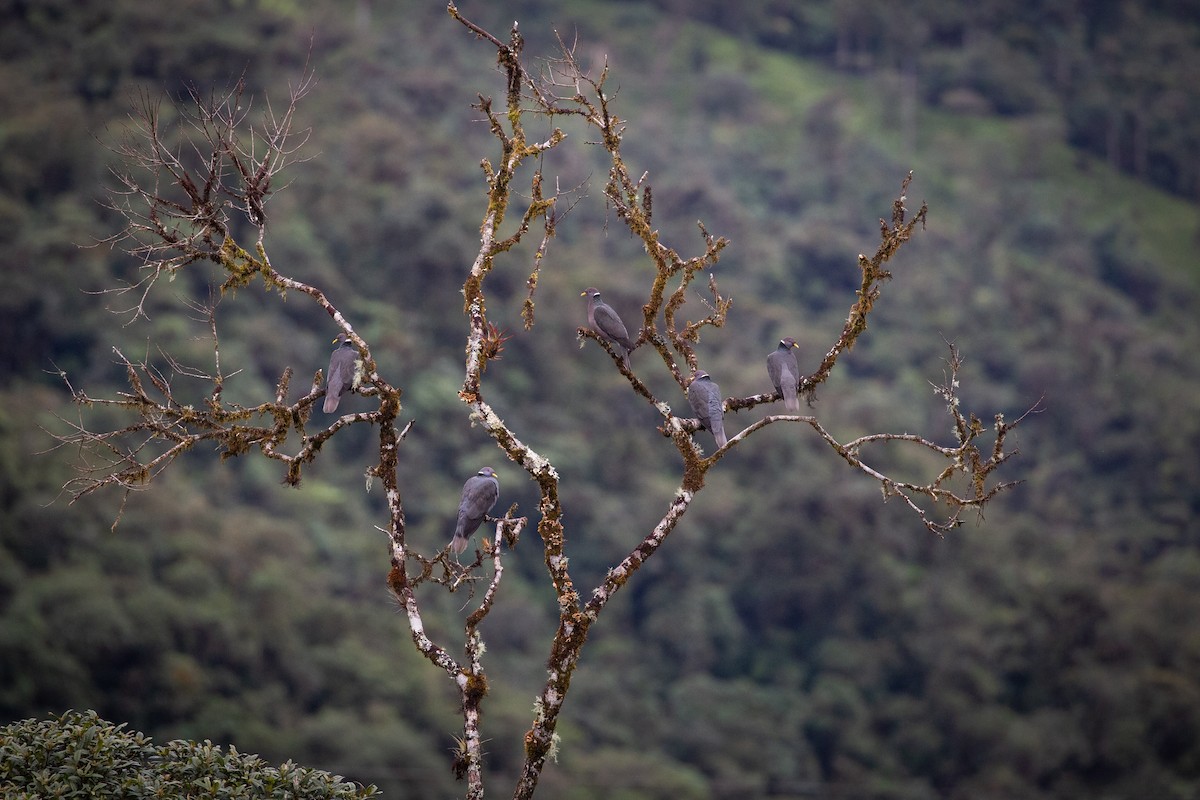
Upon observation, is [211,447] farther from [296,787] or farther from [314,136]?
[296,787]

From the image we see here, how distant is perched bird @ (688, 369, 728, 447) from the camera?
7887mm

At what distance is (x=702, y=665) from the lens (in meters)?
33.3

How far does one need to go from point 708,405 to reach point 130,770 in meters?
3.71

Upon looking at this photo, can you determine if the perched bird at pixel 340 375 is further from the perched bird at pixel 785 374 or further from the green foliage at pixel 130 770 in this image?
the perched bird at pixel 785 374

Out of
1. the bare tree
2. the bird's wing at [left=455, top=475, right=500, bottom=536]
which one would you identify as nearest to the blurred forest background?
the bird's wing at [left=455, top=475, right=500, bottom=536]

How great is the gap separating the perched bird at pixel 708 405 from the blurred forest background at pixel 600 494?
51.7 feet

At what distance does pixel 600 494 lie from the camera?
35.3 metres

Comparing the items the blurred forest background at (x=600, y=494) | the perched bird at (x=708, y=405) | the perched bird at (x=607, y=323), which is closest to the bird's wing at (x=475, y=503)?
the perched bird at (x=708, y=405)

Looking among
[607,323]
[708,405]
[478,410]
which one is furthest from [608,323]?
[478,410]

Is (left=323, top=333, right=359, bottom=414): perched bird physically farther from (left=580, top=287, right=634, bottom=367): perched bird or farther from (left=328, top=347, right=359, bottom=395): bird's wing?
(left=580, top=287, right=634, bottom=367): perched bird

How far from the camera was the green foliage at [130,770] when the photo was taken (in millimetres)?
6461

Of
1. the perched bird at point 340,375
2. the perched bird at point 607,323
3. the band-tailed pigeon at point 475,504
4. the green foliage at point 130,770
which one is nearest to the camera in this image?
the green foliage at point 130,770

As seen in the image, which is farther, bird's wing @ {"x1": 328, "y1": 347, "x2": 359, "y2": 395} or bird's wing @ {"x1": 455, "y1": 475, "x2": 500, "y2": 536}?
bird's wing @ {"x1": 455, "y1": 475, "x2": 500, "y2": 536}

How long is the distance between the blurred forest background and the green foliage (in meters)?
17.7
